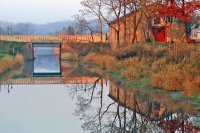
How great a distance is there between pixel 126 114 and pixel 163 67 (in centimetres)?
956

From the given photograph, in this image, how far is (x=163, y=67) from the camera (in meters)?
28.8

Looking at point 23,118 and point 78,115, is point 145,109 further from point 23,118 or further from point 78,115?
point 23,118

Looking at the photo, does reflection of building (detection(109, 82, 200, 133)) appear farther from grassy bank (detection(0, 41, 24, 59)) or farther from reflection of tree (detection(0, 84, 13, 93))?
grassy bank (detection(0, 41, 24, 59))

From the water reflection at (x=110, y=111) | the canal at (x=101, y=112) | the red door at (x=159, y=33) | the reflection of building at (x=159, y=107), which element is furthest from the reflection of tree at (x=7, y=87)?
the red door at (x=159, y=33)

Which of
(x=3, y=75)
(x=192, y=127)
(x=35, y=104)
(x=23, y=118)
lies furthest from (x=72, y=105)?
(x=3, y=75)

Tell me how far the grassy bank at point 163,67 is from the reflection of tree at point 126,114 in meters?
1.58

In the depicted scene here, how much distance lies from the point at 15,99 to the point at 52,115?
649 cm

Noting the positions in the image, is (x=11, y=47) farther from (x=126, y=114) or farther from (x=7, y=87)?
(x=126, y=114)

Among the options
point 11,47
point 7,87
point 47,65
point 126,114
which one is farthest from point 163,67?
point 11,47

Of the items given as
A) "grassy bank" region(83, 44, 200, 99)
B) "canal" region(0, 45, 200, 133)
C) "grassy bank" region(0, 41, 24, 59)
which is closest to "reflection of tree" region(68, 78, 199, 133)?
"canal" region(0, 45, 200, 133)

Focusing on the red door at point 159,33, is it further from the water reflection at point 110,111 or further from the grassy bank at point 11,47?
the water reflection at point 110,111

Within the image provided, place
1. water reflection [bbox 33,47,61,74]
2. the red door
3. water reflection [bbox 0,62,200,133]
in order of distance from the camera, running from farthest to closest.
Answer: the red door
water reflection [bbox 33,47,61,74]
water reflection [bbox 0,62,200,133]

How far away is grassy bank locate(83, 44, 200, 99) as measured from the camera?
24.2 m

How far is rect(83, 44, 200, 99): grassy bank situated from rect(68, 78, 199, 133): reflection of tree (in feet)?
5.18
